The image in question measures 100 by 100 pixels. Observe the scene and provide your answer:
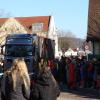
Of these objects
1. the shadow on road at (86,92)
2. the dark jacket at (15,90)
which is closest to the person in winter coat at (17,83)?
the dark jacket at (15,90)

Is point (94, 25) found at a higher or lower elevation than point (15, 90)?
higher

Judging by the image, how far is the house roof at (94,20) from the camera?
34706 millimetres

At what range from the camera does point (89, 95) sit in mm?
23641

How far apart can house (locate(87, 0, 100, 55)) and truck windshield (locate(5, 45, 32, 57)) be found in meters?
4.19

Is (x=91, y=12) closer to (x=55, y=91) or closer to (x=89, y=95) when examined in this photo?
(x=89, y=95)

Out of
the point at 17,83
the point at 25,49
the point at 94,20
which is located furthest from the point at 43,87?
the point at 94,20

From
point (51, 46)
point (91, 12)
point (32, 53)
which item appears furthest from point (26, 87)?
point (51, 46)

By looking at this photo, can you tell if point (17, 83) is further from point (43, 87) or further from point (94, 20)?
point (94, 20)

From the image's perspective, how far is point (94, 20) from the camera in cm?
3622

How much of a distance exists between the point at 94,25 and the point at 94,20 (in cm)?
80

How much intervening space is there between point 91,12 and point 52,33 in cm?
7517

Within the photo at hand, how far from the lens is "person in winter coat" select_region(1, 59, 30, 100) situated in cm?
998

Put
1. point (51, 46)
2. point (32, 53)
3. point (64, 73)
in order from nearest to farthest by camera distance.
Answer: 1. point (64, 73)
2. point (32, 53)
3. point (51, 46)

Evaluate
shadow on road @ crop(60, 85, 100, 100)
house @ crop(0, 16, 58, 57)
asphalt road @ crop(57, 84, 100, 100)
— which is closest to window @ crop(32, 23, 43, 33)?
house @ crop(0, 16, 58, 57)
